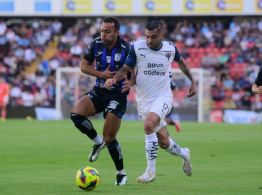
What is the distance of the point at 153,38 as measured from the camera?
12.1 m

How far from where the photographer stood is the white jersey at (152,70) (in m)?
12.2

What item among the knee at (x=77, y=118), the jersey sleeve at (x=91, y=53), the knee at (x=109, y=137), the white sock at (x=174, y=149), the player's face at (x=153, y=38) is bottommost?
the white sock at (x=174, y=149)

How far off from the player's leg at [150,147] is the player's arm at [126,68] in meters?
0.74

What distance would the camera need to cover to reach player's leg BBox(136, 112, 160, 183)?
38.5 ft

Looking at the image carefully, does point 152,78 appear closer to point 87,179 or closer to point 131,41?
point 87,179

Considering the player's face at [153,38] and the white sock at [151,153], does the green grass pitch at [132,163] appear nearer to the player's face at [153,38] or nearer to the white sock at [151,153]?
the white sock at [151,153]

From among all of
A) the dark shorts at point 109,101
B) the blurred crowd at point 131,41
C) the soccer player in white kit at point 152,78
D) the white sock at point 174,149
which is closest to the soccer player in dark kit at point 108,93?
the dark shorts at point 109,101

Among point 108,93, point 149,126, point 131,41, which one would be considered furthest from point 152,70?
point 131,41

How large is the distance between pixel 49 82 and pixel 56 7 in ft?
13.4

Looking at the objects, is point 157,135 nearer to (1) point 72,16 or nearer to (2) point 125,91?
(2) point 125,91

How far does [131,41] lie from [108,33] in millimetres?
30123

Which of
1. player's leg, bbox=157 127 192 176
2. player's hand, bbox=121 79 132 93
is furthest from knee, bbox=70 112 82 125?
player's leg, bbox=157 127 192 176

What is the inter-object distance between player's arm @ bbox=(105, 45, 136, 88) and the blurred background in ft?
85.7

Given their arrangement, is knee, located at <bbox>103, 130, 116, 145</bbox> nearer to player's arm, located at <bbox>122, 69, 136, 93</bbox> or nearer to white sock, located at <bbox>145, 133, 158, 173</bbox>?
white sock, located at <bbox>145, 133, 158, 173</bbox>
